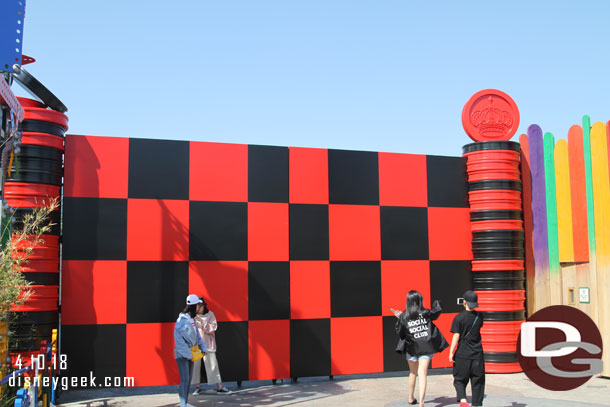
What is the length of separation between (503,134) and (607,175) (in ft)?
6.32

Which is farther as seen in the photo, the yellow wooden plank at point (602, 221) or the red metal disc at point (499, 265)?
the red metal disc at point (499, 265)

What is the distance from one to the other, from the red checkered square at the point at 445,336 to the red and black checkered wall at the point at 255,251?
50mm

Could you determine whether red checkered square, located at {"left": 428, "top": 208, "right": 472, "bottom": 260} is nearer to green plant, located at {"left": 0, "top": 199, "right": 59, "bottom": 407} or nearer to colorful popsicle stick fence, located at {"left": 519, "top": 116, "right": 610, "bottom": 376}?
colorful popsicle stick fence, located at {"left": 519, "top": 116, "right": 610, "bottom": 376}

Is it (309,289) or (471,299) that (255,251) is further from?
(471,299)

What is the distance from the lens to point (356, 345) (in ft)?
31.7

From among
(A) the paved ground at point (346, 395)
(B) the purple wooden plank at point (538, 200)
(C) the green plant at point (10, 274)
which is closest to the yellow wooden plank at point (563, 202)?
(B) the purple wooden plank at point (538, 200)

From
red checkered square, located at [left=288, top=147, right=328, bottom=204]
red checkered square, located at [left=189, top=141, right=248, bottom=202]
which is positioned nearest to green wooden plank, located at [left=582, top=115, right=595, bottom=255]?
red checkered square, located at [left=288, top=147, right=328, bottom=204]

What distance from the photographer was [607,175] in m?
9.62

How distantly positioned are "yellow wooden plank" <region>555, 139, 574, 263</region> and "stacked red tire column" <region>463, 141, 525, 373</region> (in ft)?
2.15

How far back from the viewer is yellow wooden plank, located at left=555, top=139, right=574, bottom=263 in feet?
33.4

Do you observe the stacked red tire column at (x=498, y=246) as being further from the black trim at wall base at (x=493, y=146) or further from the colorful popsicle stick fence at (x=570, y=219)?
the colorful popsicle stick fence at (x=570, y=219)

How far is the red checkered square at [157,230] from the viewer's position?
871 cm

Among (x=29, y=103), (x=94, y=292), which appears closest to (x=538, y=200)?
(x=94, y=292)

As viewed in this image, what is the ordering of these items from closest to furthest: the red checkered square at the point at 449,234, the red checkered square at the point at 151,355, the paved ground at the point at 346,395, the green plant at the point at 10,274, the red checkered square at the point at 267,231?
the green plant at the point at 10,274 < the paved ground at the point at 346,395 < the red checkered square at the point at 151,355 < the red checkered square at the point at 267,231 < the red checkered square at the point at 449,234
